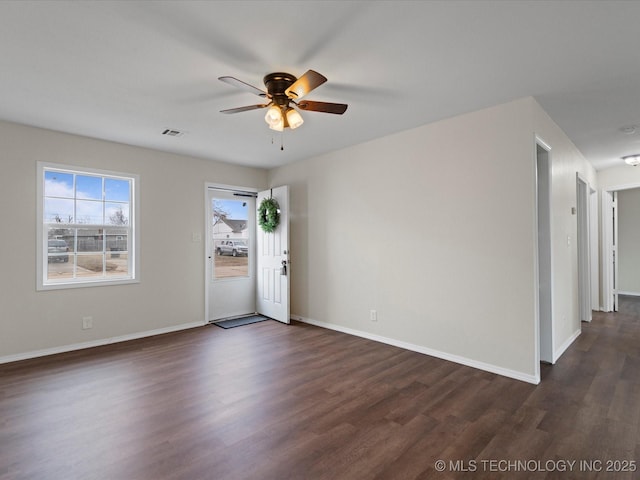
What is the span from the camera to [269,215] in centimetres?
517

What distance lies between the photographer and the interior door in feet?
16.7

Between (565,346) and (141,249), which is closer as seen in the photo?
(565,346)

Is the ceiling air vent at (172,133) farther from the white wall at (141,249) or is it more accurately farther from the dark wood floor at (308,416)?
the dark wood floor at (308,416)

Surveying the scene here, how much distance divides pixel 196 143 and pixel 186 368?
2.75 metres

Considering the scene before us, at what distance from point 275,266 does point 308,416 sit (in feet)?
10.1

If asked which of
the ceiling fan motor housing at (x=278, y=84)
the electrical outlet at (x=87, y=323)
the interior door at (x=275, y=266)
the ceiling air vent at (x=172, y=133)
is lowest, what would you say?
the electrical outlet at (x=87, y=323)

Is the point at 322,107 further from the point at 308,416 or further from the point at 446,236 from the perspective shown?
the point at 308,416

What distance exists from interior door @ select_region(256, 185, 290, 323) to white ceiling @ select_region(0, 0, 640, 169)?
1.70 meters

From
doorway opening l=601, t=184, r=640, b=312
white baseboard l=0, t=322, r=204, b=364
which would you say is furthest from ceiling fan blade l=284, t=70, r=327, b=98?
doorway opening l=601, t=184, r=640, b=312

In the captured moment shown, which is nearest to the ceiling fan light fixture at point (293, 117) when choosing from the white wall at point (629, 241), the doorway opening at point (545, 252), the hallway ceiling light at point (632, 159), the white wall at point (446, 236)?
the white wall at point (446, 236)

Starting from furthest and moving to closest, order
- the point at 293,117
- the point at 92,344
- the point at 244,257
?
the point at 244,257 → the point at 92,344 → the point at 293,117

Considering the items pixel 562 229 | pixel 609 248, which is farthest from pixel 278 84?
pixel 609 248

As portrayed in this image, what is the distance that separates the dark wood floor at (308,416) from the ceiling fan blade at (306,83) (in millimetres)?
2361

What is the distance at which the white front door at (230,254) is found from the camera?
524 cm
